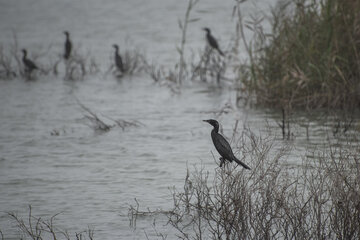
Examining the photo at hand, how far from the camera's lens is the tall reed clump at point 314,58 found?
965 cm

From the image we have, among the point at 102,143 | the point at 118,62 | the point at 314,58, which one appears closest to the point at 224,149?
the point at 102,143

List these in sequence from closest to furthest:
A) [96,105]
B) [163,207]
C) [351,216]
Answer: [351,216] → [163,207] → [96,105]

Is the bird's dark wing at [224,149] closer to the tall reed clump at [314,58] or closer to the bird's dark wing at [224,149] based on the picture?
the bird's dark wing at [224,149]

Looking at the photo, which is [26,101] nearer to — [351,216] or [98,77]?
[98,77]

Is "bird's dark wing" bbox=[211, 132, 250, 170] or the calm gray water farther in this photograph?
the calm gray water

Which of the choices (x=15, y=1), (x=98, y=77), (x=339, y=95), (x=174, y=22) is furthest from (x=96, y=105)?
(x=15, y=1)

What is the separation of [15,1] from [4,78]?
16941 mm

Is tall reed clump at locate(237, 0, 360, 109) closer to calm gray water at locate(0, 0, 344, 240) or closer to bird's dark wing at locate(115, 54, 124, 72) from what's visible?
calm gray water at locate(0, 0, 344, 240)

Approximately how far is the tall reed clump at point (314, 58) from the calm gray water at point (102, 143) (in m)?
0.57

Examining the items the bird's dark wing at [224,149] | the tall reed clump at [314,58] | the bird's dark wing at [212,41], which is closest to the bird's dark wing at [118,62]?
the bird's dark wing at [212,41]

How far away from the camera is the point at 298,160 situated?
8.03m

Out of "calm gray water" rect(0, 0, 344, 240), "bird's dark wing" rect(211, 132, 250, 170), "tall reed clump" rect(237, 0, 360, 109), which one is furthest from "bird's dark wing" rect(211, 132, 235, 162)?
"tall reed clump" rect(237, 0, 360, 109)

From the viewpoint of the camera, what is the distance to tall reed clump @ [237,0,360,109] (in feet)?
31.7

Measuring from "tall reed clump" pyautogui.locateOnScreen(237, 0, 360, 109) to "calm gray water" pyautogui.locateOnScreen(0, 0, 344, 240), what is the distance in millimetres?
570
